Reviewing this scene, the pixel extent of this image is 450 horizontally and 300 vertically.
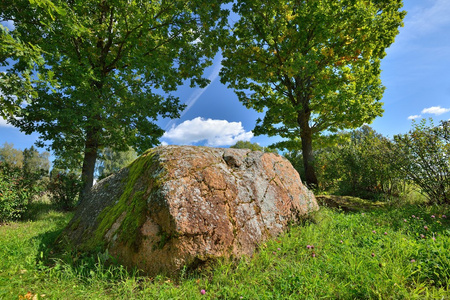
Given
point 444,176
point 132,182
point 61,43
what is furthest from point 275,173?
point 61,43

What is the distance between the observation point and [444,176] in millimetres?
6418

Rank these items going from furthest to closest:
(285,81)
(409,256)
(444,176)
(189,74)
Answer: (189,74)
(285,81)
(444,176)
(409,256)

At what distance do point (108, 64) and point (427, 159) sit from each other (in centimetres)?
1479

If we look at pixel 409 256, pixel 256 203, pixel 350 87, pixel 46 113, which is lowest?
pixel 409 256

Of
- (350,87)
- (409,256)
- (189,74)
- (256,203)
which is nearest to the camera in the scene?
(409,256)

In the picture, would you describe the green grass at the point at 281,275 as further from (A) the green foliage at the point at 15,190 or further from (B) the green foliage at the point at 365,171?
(A) the green foliage at the point at 15,190

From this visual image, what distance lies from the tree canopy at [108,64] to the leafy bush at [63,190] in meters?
0.56

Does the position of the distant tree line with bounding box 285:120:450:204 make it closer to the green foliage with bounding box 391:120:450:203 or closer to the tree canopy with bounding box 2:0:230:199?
the green foliage with bounding box 391:120:450:203

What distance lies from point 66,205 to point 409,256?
1282cm

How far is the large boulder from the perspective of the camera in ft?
10.0

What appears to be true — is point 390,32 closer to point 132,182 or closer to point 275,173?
point 275,173

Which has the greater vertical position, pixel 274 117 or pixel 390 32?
pixel 390 32

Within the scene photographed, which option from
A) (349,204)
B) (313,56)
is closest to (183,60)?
(313,56)

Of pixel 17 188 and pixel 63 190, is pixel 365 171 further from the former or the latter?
pixel 17 188
